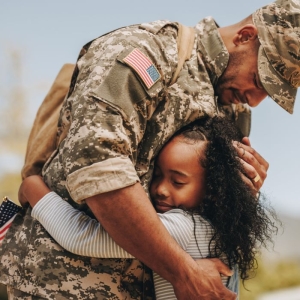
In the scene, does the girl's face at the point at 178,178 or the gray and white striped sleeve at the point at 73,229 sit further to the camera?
the girl's face at the point at 178,178

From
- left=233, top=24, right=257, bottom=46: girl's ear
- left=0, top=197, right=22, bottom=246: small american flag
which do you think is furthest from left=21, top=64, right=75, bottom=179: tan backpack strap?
left=233, top=24, right=257, bottom=46: girl's ear

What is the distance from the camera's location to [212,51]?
2367mm

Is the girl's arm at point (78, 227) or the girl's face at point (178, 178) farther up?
the girl's face at point (178, 178)

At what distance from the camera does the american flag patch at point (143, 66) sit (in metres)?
1.94

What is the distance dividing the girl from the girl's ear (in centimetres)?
43

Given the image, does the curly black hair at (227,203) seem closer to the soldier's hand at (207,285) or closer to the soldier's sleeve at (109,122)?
the soldier's hand at (207,285)

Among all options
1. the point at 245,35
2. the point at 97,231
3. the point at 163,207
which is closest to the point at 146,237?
the point at 97,231

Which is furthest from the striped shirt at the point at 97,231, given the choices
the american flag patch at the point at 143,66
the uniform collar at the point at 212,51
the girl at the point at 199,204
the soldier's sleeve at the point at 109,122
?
the uniform collar at the point at 212,51

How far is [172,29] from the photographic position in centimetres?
225

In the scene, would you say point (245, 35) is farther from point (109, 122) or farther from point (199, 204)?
point (109, 122)

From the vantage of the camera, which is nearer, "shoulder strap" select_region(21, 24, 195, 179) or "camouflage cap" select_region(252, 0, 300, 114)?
"shoulder strap" select_region(21, 24, 195, 179)

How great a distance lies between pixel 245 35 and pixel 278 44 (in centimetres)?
14

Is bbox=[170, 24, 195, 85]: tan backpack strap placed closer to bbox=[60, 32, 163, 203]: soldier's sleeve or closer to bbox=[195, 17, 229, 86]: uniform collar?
bbox=[195, 17, 229, 86]: uniform collar

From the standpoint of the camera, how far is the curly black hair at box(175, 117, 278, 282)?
2.11m
